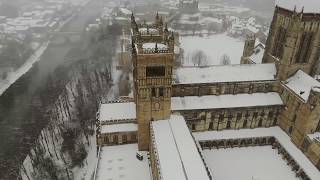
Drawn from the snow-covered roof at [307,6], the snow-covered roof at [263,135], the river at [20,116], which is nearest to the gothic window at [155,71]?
the snow-covered roof at [263,135]

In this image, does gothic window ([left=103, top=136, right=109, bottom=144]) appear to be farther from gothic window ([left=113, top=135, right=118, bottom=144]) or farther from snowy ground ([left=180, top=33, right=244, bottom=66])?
snowy ground ([left=180, top=33, right=244, bottom=66])

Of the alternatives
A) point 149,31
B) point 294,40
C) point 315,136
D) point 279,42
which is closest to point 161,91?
point 149,31

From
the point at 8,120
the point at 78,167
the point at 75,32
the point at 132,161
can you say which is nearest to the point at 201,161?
the point at 132,161

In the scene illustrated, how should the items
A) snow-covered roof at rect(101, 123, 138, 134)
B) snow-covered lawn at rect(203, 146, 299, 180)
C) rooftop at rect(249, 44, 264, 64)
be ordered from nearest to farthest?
1. snow-covered lawn at rect(203, 146, 299, 180)
2. snow-covered roof at rect(101, 123, 138, 134)
3. rooftop at rect(249, 44, 264, 64)

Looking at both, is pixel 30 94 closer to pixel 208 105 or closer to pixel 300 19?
pixel 208 105

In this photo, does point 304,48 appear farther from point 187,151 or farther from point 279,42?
point 187,151

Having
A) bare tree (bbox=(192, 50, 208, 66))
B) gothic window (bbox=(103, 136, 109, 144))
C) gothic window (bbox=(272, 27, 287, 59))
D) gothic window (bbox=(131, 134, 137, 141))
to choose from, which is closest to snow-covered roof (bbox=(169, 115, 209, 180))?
gothic window (bbox=(131, 134, 137, 141))

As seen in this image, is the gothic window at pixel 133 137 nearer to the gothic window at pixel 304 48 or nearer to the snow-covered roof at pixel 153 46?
the snow-covered roof at pixel 153 46
